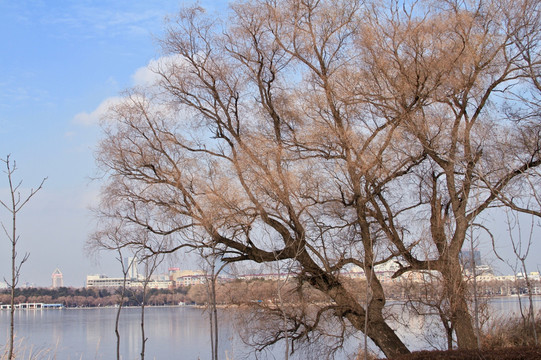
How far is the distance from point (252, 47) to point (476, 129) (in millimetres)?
4847

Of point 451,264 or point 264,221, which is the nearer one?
point 451,264

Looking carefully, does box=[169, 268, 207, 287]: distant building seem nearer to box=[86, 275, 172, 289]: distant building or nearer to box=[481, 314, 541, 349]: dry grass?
box=[86, 275, 172, 289]: distant building

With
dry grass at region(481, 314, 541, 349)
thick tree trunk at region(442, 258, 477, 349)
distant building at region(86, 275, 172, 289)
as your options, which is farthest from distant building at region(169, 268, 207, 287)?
dry grass at region(481, 314, 541, 349)

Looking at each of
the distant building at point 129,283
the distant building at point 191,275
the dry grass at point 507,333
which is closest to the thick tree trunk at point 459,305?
the dry grass at point 507,333

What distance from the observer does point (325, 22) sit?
11.0 m

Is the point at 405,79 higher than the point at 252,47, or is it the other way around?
the point at 252,47

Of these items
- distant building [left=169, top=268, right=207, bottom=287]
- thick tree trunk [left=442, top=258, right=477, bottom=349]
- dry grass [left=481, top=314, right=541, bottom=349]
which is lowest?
dry grass [left=481, top=314, right=541, bottom=349]

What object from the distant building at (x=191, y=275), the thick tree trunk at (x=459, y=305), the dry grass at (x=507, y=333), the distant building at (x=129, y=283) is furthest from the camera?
the dry grass at (x=507, y=333)

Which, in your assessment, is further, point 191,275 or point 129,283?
point 191,275

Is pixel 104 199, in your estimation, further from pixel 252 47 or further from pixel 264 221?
pixel 252 47

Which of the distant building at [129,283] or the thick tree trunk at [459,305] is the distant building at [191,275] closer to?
the distant building at [129,283]

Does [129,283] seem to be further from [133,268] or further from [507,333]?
[507,333]

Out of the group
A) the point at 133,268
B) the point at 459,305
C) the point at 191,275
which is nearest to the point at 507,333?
the point at 459,305

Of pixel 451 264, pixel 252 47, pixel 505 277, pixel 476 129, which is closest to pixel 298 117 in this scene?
pixel 252 47
